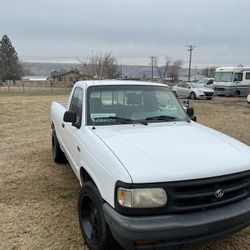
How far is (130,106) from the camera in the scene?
4.35 metres

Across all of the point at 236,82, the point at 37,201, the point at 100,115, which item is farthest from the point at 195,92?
the point at 100,115

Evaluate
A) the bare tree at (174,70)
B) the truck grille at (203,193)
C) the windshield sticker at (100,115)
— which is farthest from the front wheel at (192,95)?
the bare tree at (174,70)

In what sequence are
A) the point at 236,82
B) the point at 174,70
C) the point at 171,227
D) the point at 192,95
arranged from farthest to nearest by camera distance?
1. the point at 174,70
2. the point at 236,82
3. the point at 192,95
4. the point at 171,227

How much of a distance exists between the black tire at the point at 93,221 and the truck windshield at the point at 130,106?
0.96 metres

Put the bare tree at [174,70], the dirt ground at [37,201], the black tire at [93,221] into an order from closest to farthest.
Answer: the black tire at [93,221] → the dirt ground at [37,201] → the bare tree at [174,70]

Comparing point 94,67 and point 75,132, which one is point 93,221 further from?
point 94,67

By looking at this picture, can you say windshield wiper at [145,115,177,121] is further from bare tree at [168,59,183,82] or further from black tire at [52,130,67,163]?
bare tree at [168,59,183,82]

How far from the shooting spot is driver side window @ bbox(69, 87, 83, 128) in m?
4.27

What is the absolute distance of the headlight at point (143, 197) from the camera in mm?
2693

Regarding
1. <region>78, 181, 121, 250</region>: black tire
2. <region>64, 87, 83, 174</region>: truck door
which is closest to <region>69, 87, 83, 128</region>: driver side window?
<region>64, 87, 83, 174</region>: truck door

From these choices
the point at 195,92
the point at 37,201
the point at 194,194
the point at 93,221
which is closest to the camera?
the point at 194,194

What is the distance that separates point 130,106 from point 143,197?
1842mm

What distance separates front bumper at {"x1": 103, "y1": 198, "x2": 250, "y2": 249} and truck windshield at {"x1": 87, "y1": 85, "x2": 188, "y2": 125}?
147 cm

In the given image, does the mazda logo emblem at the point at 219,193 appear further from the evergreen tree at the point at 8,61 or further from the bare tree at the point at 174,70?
the evergreen tree at the point at 8,61
